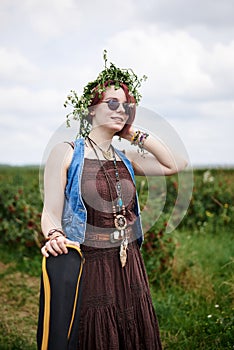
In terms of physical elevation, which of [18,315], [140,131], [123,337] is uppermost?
[140,131]

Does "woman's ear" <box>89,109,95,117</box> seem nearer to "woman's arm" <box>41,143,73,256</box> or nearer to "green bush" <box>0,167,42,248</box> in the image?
"woman's arm" <box>41,143,73,256</box>

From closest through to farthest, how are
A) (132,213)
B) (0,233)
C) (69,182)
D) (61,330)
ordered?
1. (61,330)
2. (69,182)
3. (132,213)
4. (0,233)

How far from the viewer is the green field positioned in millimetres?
3910

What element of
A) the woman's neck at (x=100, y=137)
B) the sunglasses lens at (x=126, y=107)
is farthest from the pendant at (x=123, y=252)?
the sunglasses lens at (x=126, y=107)

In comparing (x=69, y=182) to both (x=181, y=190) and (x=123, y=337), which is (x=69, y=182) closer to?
(x=181, y=190)

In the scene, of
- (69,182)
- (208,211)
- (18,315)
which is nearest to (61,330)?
(69,182)

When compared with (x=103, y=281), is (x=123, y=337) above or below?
below

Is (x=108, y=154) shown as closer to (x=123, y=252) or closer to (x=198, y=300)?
(x=123, y=252)

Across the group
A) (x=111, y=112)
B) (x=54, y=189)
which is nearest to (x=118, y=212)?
(x=54, y=189)

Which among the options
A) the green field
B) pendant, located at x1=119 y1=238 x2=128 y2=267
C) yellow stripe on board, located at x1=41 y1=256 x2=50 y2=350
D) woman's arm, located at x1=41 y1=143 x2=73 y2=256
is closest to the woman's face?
woman's arm, located at x1=41 y1=143 x2=73 y2=256

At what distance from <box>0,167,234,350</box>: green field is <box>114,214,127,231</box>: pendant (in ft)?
5.17

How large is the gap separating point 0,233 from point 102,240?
4.68 meters

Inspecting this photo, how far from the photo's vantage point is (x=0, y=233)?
6.85m

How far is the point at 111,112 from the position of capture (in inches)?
95.0
